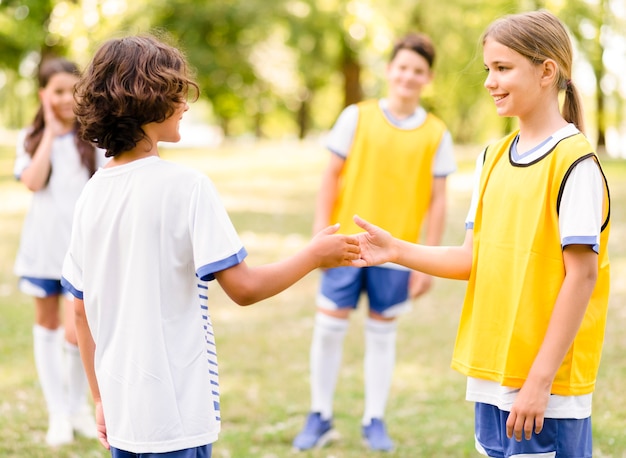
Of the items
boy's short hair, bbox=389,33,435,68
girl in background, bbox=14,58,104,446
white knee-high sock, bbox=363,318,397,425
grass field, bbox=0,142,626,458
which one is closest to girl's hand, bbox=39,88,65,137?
girl in background, bbox=14,58,104,446

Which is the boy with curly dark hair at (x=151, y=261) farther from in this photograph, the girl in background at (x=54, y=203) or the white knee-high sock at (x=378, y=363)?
the white knee-high sock at (x=378, y=363)

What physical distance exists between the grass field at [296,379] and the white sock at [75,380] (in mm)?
203

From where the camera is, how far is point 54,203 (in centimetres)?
421

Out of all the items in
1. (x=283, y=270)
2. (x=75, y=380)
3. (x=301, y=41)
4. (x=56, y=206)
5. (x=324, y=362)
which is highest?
(x=301, y=41)

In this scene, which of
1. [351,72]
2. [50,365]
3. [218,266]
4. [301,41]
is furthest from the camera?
[351,72]

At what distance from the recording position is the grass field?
168 inches

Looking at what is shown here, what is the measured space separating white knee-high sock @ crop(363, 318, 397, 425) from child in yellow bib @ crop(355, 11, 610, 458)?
6.04ft

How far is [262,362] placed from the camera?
6.00 meters

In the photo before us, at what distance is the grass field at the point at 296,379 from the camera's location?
4277mm

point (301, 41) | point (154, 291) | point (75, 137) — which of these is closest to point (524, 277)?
point (154, 291)

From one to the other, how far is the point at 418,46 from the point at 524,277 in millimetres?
2237

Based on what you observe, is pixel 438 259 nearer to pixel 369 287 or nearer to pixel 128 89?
pixel 128 89

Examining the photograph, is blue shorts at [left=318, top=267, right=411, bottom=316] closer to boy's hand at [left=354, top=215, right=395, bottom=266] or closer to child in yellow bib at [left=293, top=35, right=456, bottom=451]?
child in yellow bib at [left=293, top=35, right=456, bottom=451]

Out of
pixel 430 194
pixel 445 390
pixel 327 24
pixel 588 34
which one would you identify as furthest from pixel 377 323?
pixel 327 24
